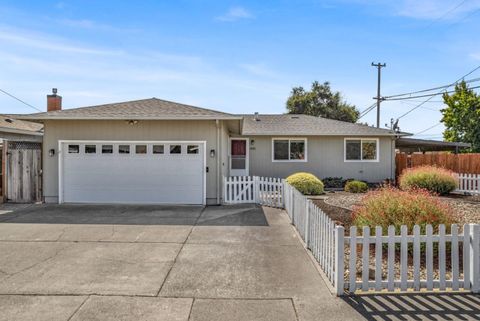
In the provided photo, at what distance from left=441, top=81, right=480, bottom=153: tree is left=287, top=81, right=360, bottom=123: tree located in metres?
10.8

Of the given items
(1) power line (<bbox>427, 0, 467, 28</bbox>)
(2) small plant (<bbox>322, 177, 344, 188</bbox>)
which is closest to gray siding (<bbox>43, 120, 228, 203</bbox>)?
(2) small plant (<bbox>322, 177, 344, 188</bbox>)

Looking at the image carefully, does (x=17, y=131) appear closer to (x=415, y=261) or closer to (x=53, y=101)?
(x=53, y=101)

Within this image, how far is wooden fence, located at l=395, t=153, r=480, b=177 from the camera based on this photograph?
17.3 meters

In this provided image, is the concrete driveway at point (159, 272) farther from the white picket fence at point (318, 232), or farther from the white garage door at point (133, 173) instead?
the white garage door at point (133, 173)

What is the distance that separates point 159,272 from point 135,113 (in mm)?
7595

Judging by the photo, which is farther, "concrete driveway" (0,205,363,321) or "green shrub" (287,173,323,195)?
"green shrub" (287,173,323,195)

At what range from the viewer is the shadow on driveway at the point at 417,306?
3.60 m

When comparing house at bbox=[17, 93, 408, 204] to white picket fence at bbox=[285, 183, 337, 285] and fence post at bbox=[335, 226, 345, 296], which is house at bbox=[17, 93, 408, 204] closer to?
white picket fence at bbox=[285, 183, 337, 285]

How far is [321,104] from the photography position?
40656 millimetres

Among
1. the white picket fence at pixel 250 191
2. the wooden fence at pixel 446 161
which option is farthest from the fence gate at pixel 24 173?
the wooden fence at pixel 446 161

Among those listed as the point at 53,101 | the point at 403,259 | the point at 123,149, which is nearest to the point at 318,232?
the point at 403,259

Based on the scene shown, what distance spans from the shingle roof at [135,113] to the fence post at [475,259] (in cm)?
774

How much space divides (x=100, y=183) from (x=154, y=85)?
375 inches

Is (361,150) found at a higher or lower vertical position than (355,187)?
higher
